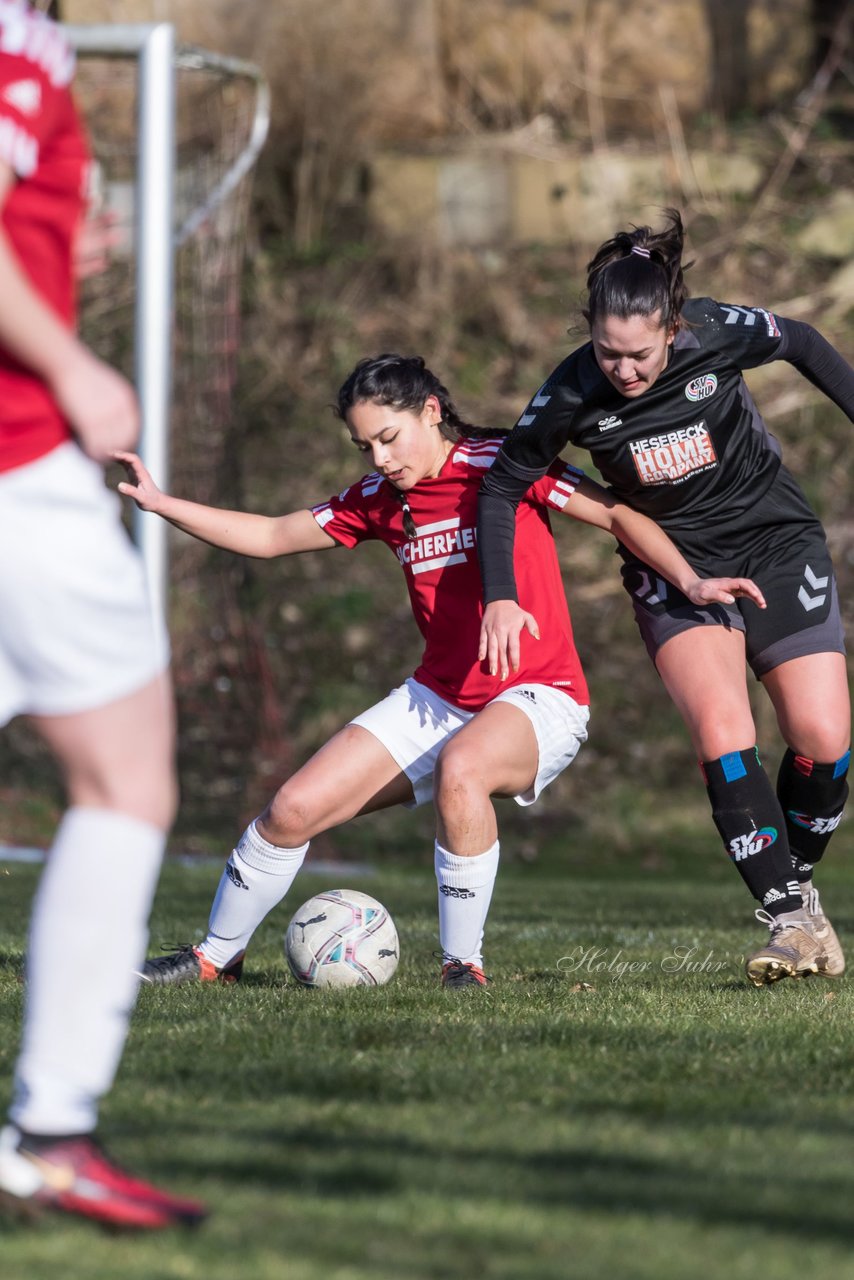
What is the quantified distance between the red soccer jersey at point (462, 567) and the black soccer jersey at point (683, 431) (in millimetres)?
194

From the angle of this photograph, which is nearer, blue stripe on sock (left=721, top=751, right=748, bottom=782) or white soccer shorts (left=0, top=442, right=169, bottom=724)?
white soccer shorts (left=0, top=442, right=169, bottom=724)

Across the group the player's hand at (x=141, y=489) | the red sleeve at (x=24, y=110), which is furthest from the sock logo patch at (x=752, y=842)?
the red sleeve at (x=24, y=110)

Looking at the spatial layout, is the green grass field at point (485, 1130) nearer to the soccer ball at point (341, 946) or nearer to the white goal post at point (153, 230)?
the soccer ball at point (341, 946)

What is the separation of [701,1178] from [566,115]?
18900 millimetres

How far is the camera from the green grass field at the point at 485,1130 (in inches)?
95.8

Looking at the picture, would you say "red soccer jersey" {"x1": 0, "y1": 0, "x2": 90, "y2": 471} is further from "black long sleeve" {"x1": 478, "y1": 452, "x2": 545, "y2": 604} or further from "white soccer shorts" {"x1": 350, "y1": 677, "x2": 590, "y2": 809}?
"white soccer shorts" {"x1": 350, "y1": 677, "x2": 590, "y2": 809}

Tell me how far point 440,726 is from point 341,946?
2.50 feet

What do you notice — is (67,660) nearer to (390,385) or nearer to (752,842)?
(390,385)

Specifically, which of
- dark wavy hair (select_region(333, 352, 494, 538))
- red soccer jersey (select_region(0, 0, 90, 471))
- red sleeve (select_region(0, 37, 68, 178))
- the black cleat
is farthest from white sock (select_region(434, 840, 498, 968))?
red sleeve (select_region(0, 37, 68, 178))

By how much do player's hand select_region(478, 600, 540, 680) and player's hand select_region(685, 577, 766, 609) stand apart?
543 mm

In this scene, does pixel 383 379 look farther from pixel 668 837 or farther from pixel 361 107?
pixel 361 107

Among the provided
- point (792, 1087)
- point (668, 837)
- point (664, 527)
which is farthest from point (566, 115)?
A: point (792, 1087)

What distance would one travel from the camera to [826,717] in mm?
5500

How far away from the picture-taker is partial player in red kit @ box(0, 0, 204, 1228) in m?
2.52
